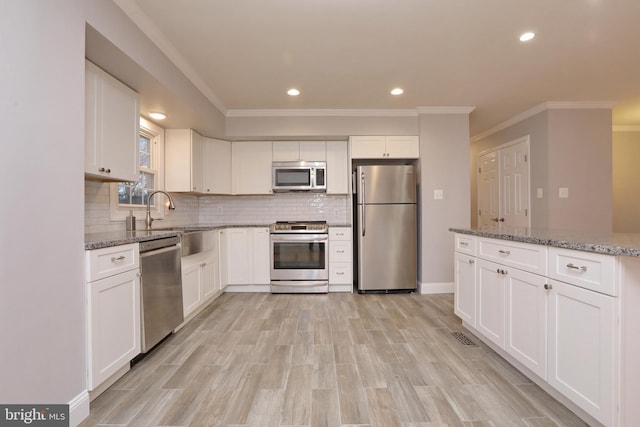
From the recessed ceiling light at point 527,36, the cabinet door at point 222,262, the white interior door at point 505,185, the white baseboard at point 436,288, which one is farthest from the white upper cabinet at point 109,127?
the white interior door at point 505,185

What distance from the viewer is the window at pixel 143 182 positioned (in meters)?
2.84

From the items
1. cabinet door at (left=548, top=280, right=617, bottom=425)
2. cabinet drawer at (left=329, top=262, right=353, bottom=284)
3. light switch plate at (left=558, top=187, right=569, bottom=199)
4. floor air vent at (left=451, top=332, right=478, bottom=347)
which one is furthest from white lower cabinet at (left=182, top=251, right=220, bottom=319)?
light switch plate at (left=558, top=187, right=569, bottom=199)

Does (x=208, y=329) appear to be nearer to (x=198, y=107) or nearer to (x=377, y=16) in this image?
(x=198, y=107)

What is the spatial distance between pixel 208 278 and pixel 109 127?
1821mm

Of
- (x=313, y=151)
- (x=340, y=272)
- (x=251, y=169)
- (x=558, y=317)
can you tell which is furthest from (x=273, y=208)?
(x=558, y=317)

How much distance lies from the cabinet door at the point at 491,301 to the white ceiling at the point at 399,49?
1742 millimetres

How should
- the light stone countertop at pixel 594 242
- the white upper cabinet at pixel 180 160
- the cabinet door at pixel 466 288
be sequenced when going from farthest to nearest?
the white upper cabinet at pixel 180 160 → the cabinet door at pixel 466 288 → the light stone countertop at pixel 594 242

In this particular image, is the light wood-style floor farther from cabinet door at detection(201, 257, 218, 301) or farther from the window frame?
the window frame

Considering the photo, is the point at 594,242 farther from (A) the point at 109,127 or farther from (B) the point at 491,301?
(A) the point at 109,127

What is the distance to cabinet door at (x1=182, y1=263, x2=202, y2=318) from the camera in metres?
2.75

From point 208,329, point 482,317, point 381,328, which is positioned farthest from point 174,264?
point 482,317

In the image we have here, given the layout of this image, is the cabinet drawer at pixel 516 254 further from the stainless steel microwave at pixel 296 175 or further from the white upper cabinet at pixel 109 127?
the white upper cabinet at pixel 109 127

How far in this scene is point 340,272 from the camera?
13.0 feet

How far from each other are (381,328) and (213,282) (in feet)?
6.42
